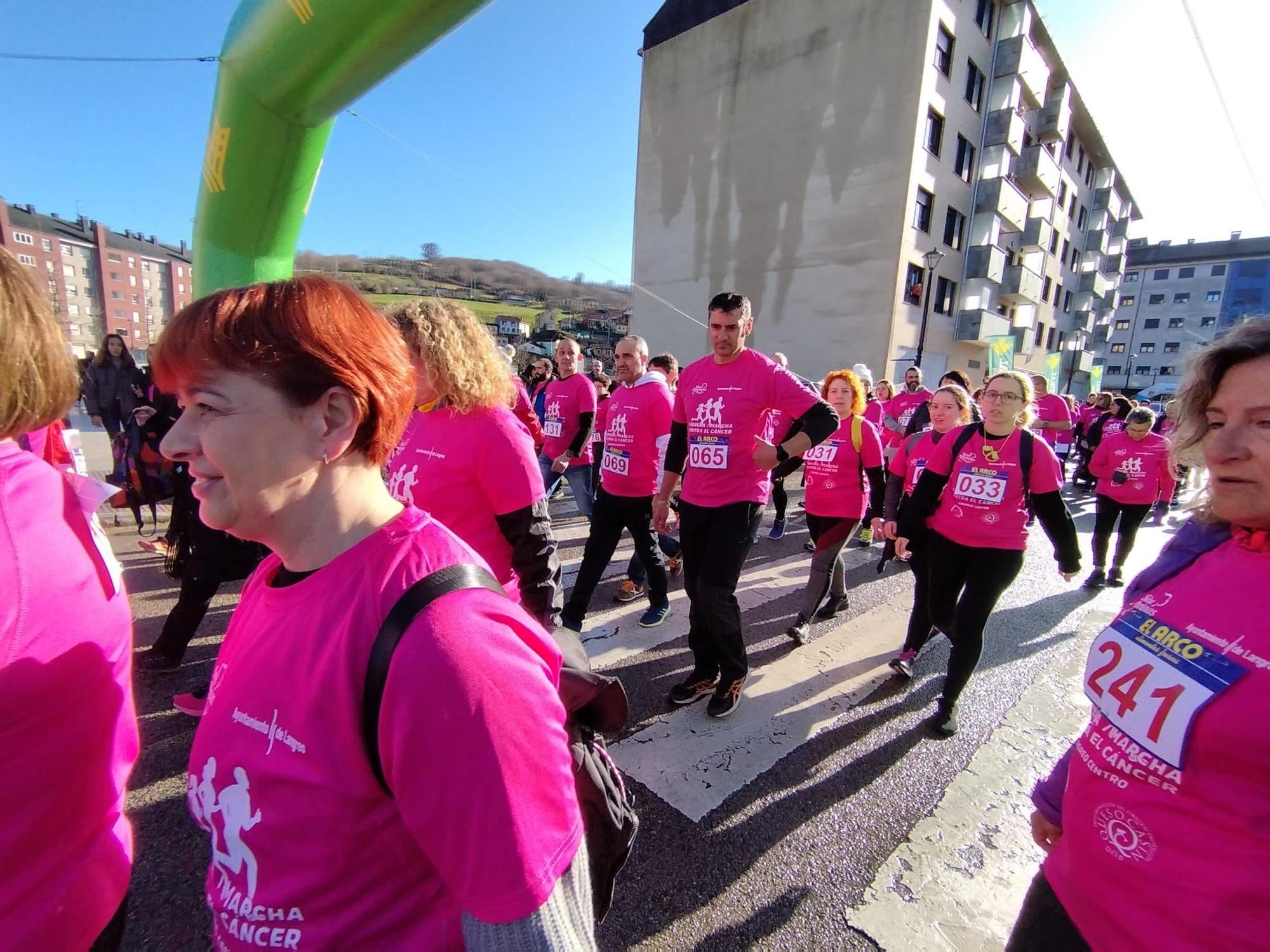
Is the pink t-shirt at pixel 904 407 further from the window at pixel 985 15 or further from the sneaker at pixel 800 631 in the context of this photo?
the window at pixel 985 15

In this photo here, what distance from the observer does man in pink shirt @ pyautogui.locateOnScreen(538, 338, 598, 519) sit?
584cm

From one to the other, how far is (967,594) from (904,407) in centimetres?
684

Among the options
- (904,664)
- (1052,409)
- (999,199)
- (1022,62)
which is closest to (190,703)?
(904,664)

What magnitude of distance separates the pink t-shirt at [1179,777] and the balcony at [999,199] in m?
25.2

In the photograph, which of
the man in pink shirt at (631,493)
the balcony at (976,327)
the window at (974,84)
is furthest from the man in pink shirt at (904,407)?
the window at (974,84)

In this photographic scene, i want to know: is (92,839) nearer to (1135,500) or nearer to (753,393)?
(753,393)

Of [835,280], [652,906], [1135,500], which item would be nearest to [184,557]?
[652,906]

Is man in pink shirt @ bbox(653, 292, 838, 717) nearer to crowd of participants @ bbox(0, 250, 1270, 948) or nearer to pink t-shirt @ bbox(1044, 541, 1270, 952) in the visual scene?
crowd of participants @ bbox(0, 250, 1270, 948)

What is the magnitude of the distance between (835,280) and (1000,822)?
1978cm

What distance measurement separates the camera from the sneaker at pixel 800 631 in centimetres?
425

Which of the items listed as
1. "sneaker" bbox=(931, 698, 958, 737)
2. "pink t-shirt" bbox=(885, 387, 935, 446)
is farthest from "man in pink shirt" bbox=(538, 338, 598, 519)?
"pink t-shirt" bbox=(885, 387, 935, 446)

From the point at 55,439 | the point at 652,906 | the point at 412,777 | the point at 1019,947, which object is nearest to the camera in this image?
the point at 412,777

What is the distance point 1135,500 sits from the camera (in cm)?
605

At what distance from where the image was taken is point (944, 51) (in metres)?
18.9
